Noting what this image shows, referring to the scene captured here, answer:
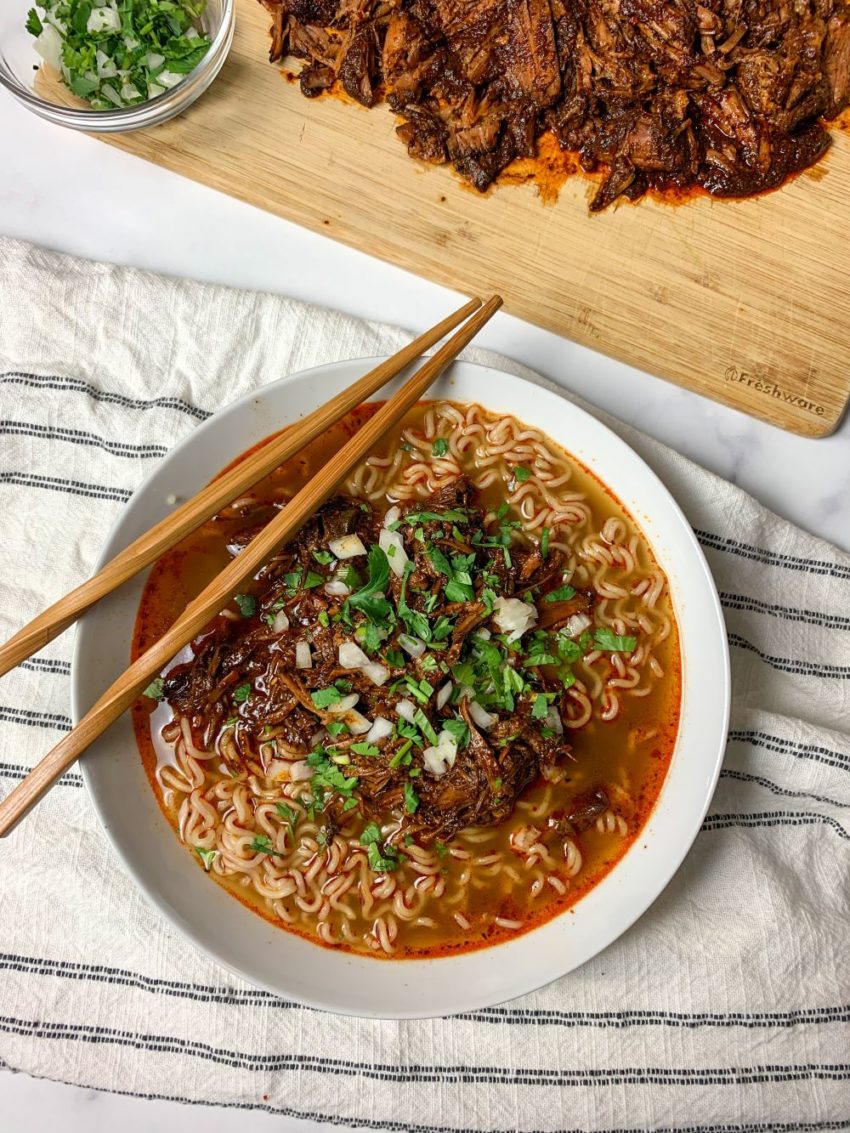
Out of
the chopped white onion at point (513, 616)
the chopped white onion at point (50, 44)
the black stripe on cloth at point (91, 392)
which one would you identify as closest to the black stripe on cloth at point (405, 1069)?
the chopped white onion at point (513, 616)

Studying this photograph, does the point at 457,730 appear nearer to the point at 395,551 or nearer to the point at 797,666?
the point at 395,551

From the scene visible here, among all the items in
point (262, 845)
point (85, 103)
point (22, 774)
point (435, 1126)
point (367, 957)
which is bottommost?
point (435, 1126)

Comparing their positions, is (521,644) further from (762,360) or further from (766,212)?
(766,212)

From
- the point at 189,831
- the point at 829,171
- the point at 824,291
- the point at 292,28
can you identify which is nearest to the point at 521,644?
the point at 189,831

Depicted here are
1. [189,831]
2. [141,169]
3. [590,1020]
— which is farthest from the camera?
[141,169]

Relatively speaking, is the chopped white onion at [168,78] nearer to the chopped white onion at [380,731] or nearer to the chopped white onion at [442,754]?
the chopped white onion at [380,731]

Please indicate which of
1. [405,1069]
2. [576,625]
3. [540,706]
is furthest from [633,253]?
[405,1069]

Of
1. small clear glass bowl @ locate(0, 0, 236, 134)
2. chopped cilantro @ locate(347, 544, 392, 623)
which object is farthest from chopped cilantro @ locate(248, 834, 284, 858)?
small clear glass bowl @ locate(0, 0, 236, 134)
